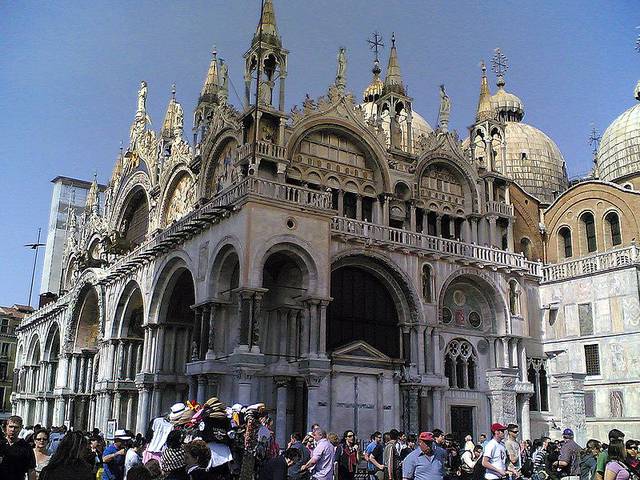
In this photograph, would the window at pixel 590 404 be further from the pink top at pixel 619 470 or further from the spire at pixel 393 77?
the pink top at pixel 619 470

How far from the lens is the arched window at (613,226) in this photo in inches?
1382

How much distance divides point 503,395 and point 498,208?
1302 centimetres

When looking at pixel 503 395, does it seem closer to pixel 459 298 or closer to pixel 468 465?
pixel 459 298

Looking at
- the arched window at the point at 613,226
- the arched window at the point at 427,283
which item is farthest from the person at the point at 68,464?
the arched window at the point at 613,226

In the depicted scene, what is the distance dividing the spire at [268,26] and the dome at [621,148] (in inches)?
957

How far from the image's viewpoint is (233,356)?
23438 mm

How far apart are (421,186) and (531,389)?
10.8 metres

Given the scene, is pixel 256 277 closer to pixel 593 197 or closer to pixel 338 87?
pixel 338 87

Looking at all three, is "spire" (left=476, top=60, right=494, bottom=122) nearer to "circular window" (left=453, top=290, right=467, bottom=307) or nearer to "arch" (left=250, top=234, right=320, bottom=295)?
"circular window" (left=453, top=290, right=467, bottom=307)

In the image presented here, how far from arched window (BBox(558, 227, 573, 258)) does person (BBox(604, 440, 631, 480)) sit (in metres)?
29.9

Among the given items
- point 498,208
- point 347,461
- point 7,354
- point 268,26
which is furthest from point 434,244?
point 7,354

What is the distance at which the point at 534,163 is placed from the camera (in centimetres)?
5116

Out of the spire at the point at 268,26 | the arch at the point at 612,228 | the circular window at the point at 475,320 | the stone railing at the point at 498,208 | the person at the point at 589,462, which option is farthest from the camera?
the arch at the point at 612,228

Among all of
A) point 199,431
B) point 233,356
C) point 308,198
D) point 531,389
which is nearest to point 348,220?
point 308,198
